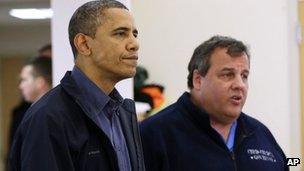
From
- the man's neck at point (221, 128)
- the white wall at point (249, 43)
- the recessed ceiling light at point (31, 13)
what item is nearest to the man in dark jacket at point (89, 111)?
the man's neck at point (221, 128)

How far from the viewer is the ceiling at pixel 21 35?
453cm

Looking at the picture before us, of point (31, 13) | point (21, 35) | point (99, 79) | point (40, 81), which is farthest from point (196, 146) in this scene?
point (21, 35)

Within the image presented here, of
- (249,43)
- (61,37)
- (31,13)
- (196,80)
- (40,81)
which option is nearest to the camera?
(196,80)

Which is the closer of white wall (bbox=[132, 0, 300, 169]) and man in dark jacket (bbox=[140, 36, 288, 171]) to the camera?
man in dark jacket (bbox=[140, 36, 288, 171])

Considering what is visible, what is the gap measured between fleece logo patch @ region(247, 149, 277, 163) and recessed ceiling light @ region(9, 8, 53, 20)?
7.71 feet

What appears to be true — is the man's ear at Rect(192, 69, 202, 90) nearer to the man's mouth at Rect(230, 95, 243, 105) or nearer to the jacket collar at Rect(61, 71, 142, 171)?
the man's mouth at Rect(230, 95, 243, 105)

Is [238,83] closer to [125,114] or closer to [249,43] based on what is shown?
[125,114]

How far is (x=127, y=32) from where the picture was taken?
138cm

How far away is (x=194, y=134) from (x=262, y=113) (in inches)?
66.5

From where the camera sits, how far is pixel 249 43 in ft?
11.1

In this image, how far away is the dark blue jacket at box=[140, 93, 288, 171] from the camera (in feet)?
5.68

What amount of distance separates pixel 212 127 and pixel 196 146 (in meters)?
0.10

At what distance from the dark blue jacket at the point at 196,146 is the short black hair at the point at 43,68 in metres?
1.14

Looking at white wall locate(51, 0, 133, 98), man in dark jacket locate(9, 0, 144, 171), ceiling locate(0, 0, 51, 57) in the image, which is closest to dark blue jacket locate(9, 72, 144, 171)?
man in dark jacket locate(9, 0, 144, 171)
